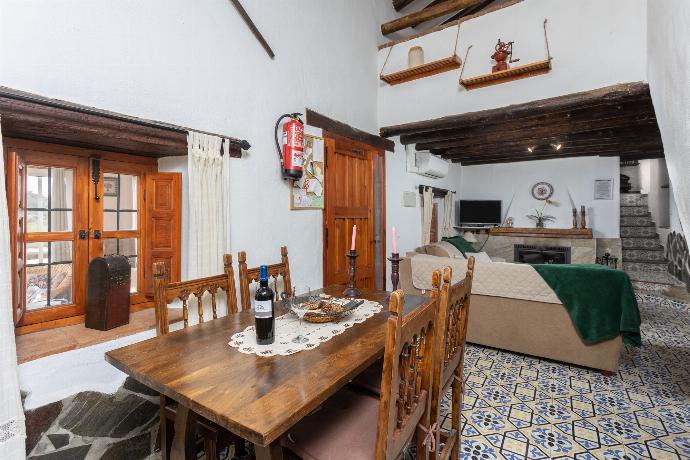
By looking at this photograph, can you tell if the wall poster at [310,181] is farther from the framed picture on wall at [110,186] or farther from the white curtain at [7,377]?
the white curtain at [7,377]

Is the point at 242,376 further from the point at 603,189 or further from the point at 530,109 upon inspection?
the point at 603,189

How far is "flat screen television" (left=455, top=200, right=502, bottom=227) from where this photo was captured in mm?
6582

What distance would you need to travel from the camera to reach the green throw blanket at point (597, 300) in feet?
7.80

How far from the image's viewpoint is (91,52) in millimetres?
1742

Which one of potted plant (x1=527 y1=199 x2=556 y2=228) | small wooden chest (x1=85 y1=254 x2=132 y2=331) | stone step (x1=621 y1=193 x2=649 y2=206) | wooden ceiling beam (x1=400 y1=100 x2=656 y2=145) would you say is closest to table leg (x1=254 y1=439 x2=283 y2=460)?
small wooden chest (x1=85 y1=254 x2=132 y2=331)

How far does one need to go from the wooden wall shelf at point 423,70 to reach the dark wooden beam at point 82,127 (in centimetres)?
272

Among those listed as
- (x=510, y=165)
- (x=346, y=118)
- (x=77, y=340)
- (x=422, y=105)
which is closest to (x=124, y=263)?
(x=77, y=340)

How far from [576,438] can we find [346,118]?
323 cm

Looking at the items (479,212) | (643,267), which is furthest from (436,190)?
(643,267)

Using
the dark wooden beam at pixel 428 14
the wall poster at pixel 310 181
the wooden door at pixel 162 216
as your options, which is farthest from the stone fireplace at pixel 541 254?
the wooden door at pixel 162 216

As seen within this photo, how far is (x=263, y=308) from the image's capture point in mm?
1278

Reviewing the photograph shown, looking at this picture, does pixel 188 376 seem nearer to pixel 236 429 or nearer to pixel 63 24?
pixel 236 429

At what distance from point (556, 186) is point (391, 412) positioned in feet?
21.8

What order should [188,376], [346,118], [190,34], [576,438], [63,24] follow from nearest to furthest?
[188,376] < [63,24] < [576,438] < [190,34] < [346,118]
